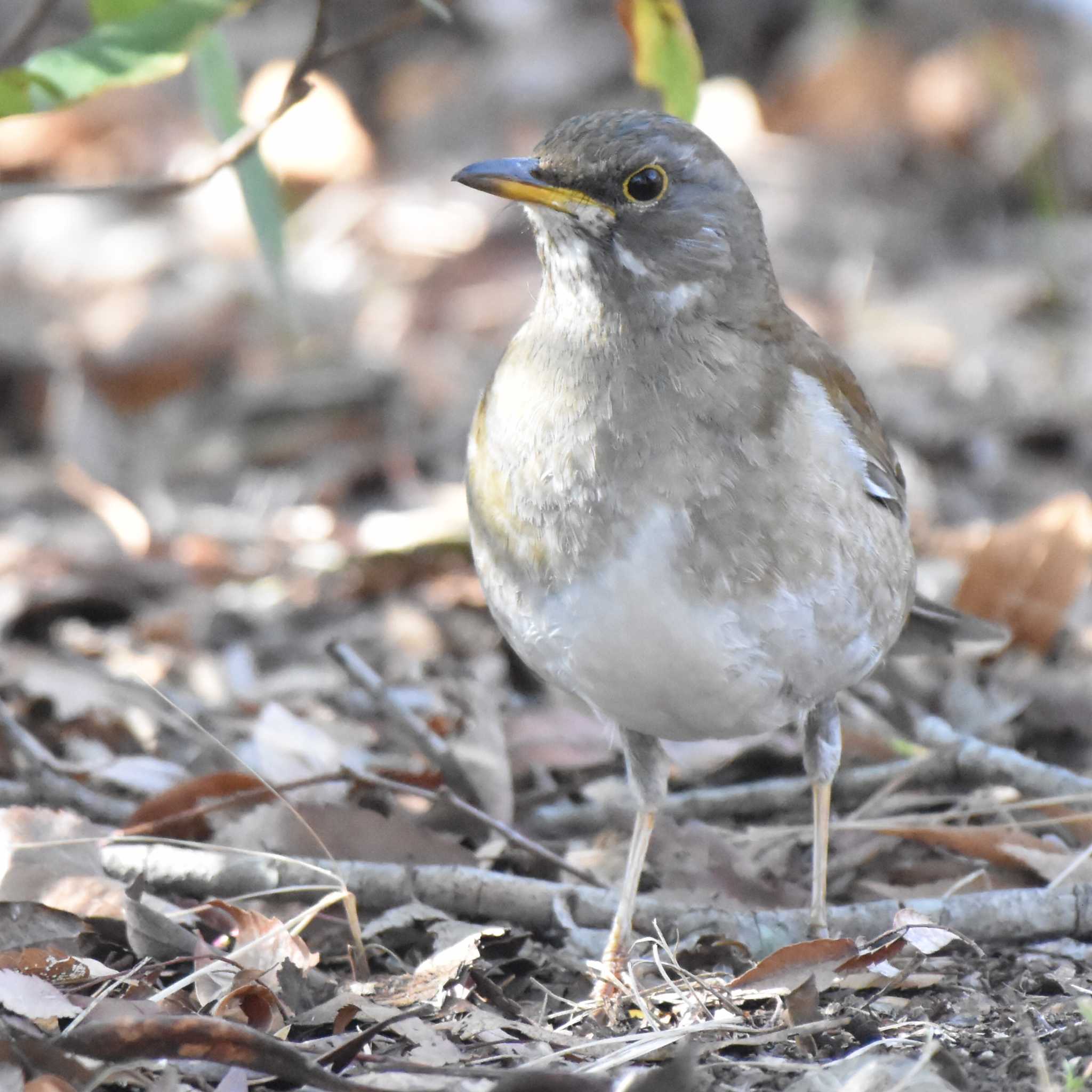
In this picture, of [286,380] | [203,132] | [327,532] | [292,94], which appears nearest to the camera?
[292,94]

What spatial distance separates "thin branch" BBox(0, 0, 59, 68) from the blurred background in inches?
0.7

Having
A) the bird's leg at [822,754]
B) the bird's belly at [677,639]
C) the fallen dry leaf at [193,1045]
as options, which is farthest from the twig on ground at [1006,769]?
the fallen dry leaf at [193,1045]

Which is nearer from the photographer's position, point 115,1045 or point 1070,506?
point 115,1045

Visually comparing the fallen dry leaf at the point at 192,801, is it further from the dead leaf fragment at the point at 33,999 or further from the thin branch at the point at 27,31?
the thin branch at the point at 27,31

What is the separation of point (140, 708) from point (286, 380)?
330cm

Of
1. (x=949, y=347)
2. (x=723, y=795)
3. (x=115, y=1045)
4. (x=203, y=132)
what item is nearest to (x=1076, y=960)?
(x=723, y=795)

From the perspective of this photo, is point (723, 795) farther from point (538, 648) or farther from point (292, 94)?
point (292, 94)

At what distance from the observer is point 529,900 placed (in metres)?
3.91

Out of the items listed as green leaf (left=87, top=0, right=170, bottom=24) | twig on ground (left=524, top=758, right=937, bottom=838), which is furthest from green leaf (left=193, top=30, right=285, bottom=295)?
twig on ground (left=524, top=758, right=937, bottom=838)

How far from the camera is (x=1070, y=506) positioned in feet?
18.0

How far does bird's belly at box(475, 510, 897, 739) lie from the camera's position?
3523mm

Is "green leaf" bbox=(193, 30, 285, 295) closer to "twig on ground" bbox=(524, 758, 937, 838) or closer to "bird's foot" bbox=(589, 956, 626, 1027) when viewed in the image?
"twig on ground" bbox=(524, 758, 937, 838)

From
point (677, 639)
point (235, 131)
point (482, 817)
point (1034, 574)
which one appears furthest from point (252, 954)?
point (1034, 574)

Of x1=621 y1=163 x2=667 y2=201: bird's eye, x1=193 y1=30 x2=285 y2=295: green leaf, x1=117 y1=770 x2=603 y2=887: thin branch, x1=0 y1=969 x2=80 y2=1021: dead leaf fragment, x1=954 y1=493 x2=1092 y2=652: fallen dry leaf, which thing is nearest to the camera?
x1=0 y1=969 x2=80 y2=1021: dead leaf fragment
